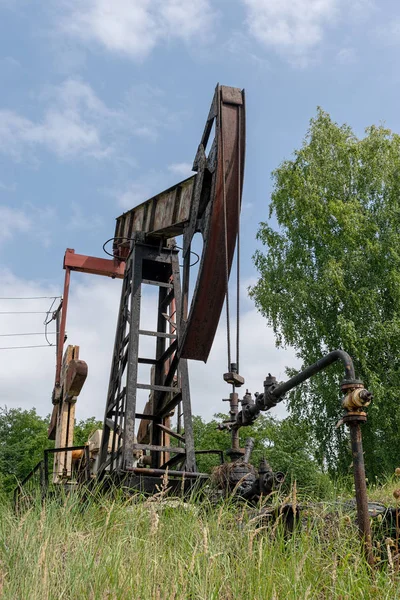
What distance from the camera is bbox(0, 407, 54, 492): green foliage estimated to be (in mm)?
41719

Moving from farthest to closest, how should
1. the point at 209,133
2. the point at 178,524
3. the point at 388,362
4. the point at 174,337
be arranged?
the point at 388,362, the point at 174,337, the point at 209,133, the point at 178,524

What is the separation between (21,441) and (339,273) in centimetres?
2963

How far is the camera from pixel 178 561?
12.0 feet

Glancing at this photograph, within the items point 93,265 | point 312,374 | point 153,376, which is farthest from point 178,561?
point 93,265

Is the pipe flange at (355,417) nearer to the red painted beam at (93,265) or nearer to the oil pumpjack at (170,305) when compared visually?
the oil pumpjack at (170,305)

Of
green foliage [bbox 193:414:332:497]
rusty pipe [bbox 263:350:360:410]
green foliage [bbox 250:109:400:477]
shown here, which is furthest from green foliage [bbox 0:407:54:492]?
rusty pipe [bbox 263:350:360:410]

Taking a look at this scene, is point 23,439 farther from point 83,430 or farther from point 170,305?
point 170,305

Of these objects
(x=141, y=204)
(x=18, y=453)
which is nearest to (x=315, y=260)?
(x=141, y=204)

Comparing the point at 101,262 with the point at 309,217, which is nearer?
the point at 101,262

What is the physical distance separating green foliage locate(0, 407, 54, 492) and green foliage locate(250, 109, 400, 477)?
23.4 metres

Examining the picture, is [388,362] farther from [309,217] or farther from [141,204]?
[141,204]

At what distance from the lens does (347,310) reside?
21.8 meters

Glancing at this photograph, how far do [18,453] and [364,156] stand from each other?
30.0 m

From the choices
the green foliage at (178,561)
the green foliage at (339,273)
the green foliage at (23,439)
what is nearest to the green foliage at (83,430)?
the green foliage at (23,439)
